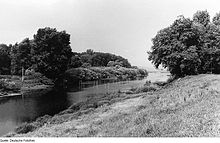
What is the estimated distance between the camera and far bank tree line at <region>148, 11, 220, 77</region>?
44.9m

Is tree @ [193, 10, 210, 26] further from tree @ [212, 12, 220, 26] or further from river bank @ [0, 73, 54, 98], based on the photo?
river bank @ [0, 73, 54, 98]

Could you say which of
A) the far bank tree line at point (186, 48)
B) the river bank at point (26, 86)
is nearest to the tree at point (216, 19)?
the far bank tree line at point (186, 48)

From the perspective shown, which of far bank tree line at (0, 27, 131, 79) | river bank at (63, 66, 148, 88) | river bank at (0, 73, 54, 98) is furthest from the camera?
river bank at (63, 66, 148, 88)

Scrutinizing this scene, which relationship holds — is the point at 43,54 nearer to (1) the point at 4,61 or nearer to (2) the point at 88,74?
(1) the point at 4,61

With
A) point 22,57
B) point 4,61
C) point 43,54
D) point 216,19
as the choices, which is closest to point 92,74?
point 43,54

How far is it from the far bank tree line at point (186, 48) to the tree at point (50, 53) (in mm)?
33920

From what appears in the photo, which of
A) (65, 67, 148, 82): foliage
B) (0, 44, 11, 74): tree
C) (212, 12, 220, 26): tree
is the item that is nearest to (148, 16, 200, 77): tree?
(212, 12, 220, 26): tree

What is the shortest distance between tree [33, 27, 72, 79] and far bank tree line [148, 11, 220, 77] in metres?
33.9

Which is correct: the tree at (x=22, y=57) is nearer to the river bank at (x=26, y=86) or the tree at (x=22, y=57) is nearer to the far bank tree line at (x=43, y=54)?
the far bank tree line at (x=43, y=54)

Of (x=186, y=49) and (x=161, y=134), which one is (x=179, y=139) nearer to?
(x=161, y=134)

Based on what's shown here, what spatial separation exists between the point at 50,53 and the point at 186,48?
43.7 metres

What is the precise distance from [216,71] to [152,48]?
54.1 feet

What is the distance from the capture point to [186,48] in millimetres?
45906

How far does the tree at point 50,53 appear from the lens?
71.1 metres
